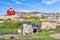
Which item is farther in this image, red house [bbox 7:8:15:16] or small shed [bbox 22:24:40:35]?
red house [bbox 7:8:15:16]

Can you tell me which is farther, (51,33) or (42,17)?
(42,17)

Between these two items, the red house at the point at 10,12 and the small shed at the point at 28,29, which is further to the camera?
the red house at the point at 10,12

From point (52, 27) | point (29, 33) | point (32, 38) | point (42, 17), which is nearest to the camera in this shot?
point (32, 38)

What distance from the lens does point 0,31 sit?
21.4 ft

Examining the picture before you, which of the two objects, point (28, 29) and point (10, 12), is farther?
point (10, 12)

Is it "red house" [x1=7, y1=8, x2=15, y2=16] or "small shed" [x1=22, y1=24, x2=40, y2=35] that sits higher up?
"red house" [x1=7, y1=8, x2=15, y2=16]

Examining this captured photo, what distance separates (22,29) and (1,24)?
0.99 m

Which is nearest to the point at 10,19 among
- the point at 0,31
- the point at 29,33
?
the point at 0,31

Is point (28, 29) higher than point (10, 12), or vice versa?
point (10, 12)

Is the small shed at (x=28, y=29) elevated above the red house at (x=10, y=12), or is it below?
below

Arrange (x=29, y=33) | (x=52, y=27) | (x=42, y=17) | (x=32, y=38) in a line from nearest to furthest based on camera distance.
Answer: (x=32, y=38), (x=29, y=33), (x=52, y=27), (x=42, y=17)

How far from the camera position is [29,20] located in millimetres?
7137

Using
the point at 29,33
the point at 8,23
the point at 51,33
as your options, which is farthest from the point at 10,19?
the point at 51,33

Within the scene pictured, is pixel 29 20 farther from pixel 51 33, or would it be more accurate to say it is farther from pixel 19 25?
pixel 51 33
